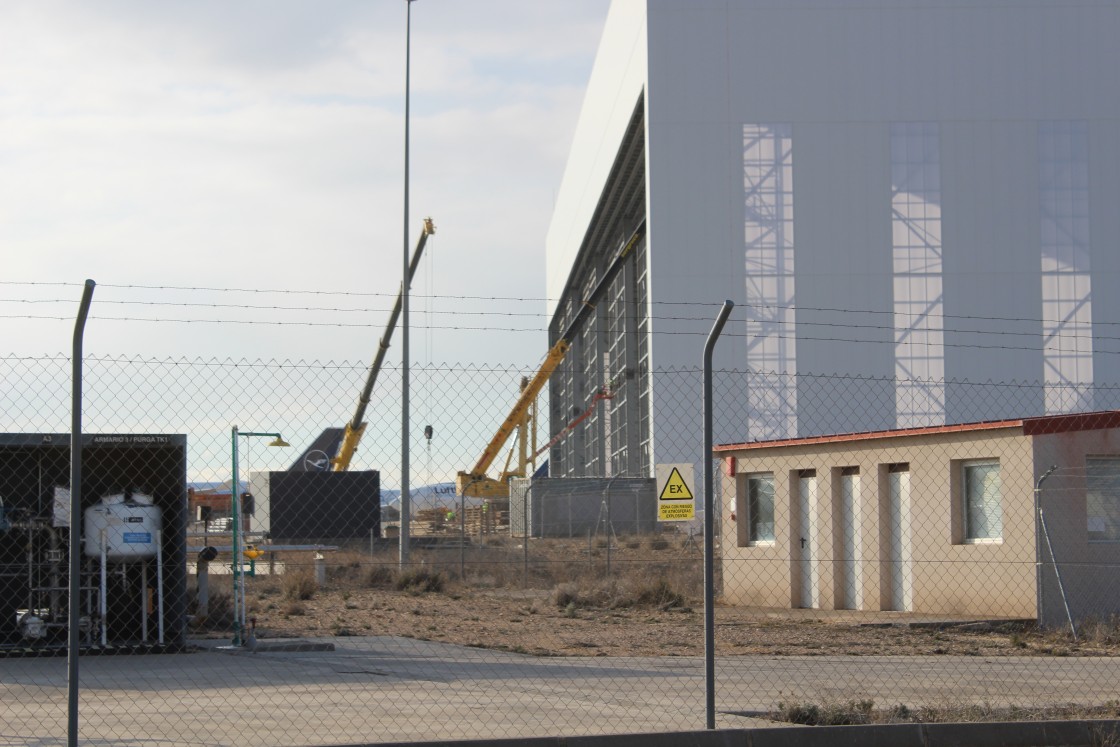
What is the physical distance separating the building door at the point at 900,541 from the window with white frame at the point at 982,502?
1209mm

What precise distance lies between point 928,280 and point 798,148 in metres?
6.54

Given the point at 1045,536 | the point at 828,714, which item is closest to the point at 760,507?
the point at 1045,536

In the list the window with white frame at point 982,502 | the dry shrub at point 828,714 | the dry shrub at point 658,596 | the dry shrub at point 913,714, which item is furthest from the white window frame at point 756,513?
the dry shrub at point 828,714

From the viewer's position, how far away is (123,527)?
1658cm

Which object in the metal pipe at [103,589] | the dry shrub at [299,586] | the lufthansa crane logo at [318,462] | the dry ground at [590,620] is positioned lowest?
the dry ground at [590,620]

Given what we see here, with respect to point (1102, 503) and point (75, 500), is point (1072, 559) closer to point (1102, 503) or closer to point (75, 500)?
point (1102, 503)

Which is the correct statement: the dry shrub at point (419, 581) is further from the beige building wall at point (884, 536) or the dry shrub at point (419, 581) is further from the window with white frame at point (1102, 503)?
the window with white frame at point (1102, 503)

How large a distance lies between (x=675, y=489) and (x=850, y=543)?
4365mm

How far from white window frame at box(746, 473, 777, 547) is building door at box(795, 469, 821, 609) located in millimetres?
718

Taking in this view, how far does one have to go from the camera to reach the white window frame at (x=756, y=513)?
25.7 meters

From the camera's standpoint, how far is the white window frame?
25.7 metres

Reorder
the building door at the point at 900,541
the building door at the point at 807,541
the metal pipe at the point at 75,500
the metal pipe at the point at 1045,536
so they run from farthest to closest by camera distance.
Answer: the building door at the point at 807,541, the building door at the point at 900,541, the metal pipe at the point at 1045,536, the metal pipe at the point at 75,500

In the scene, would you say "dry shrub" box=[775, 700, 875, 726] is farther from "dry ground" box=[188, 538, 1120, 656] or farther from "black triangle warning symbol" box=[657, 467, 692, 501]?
"black triangle warning symbol" box=[657, 467, 692, 501]

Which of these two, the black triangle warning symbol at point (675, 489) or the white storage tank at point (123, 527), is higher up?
A: the black triangle warning symbol at point (675, 489)
